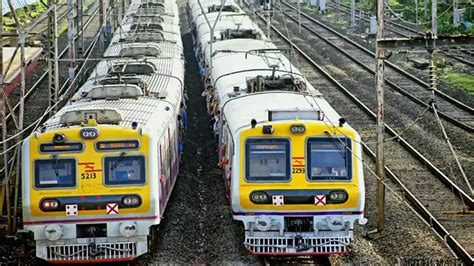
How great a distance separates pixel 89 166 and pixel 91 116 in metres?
0.82

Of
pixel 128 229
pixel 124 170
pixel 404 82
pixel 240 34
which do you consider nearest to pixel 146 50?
pixel 240 34

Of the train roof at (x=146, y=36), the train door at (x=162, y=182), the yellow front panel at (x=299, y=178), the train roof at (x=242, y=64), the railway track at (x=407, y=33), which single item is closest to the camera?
the yellow front panel at (x=299, y=178)

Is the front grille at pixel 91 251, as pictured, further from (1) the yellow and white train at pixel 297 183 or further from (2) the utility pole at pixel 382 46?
(2) the utility pole at pixel 382 46

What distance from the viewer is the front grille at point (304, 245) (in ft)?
41.8

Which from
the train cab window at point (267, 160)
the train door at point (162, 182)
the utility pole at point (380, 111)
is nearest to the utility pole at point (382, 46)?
the utility pole at point (380, 111)

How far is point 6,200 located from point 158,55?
675cm

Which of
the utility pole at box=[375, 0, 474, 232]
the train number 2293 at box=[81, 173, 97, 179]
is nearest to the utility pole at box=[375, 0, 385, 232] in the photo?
the utility pole at box=[375, 0, 474, 232]

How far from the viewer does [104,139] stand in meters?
12.5

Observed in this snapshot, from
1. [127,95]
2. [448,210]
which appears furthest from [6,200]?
[448,210]

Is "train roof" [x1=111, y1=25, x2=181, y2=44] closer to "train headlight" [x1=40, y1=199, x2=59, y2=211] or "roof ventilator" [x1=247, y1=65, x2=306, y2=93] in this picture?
"roof ventilator" [x1=247, y1=65, x2=306, y2=93]

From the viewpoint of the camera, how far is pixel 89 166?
12.5 meters

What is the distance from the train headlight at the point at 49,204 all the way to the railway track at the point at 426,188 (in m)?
6.19

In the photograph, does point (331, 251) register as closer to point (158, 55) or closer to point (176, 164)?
point (176, 164)

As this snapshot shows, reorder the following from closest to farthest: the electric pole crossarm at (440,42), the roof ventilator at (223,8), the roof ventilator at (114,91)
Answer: the electric pole crossarm at (440,42) < the roof ventilator at (114,91) < the roof ventilator at (223,8)
